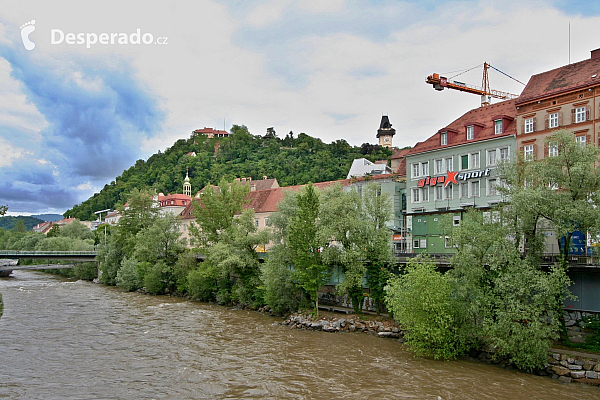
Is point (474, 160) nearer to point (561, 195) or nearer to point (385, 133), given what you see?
point (561, 195)

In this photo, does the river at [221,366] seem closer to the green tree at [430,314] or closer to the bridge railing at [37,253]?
the green tree at [430,314]

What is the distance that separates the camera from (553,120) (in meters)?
33.3

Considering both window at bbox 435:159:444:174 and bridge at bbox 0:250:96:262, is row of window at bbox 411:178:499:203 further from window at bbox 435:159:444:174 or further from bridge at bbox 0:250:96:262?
bridge at bbox 0:250:96:262

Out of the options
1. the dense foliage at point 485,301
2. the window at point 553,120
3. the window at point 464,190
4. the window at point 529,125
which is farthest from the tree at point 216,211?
the window at point 553,120

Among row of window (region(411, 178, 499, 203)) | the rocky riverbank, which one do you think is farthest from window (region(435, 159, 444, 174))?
the rocky riverbank

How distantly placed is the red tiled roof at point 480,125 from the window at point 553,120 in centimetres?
276

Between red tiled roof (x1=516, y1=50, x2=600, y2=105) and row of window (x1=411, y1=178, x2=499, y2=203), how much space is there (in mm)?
6758

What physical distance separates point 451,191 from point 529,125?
8170 mm

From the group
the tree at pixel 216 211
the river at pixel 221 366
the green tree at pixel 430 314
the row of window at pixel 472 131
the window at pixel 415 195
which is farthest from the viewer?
the tree at pixel 216 211

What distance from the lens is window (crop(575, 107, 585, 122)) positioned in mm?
31734

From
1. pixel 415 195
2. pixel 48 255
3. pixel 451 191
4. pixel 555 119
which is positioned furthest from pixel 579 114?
pixel 48 255

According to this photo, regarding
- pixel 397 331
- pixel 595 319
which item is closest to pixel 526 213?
pixel 595 319

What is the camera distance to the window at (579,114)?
3173 cm

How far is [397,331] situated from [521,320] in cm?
864
